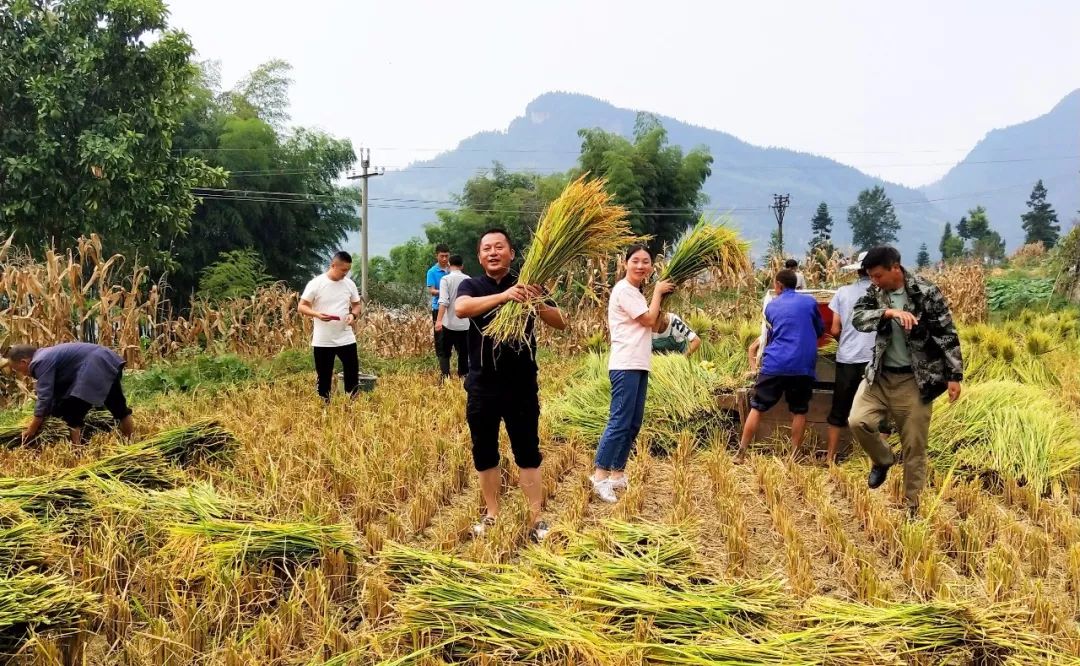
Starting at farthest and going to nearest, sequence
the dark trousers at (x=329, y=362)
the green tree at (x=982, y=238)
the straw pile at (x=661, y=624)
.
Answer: the green tree at (x=982, y=238)
the dark trousers at (x=329, y=362)
the straw pile at (x=661, y=624)

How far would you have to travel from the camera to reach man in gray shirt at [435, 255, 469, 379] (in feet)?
22.5

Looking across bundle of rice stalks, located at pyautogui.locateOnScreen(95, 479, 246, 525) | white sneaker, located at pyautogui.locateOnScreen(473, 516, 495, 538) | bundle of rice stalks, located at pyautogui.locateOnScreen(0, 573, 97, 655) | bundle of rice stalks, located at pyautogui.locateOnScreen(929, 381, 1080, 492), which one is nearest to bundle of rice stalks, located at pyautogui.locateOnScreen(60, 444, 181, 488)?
bundle of rice stalks, located at pyautogui.locateOnScreen(95, 479, 246, 525)

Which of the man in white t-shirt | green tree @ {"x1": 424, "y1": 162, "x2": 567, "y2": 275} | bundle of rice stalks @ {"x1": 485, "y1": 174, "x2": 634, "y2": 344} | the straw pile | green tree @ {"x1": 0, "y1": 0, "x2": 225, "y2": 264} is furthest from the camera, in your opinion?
green tree @ {"x1": 424, "y1": 162, "x2": 567, "y2": 275}

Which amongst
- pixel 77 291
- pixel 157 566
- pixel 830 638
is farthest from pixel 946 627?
pixel 77 291

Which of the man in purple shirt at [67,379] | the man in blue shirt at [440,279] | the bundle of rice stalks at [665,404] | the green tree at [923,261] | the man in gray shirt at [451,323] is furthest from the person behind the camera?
the green tree at [923,261]

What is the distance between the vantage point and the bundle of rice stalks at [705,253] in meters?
4.16

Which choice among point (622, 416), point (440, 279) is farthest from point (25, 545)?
point (440, 279)

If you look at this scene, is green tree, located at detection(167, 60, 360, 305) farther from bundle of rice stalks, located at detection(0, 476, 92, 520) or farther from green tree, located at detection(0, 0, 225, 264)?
bundle of rice stalks, located at detection(0, 476, 92, 520)

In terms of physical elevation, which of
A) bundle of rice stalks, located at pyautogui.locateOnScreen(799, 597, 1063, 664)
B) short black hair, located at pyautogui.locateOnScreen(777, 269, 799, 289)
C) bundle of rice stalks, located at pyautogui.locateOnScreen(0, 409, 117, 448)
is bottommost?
bundle of rice stalks, located at pyautogui.locateOnScreen(0, 409, 117, 448)

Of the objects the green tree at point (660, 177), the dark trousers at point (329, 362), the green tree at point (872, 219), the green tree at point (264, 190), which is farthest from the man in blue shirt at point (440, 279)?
the green tree at point (872, 219)

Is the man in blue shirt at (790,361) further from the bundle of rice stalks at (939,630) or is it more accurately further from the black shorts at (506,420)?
the bundle of rice stalks at (939,630)

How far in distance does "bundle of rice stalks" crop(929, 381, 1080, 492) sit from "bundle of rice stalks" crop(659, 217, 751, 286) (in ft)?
5.83

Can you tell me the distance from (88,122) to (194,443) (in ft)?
28.7

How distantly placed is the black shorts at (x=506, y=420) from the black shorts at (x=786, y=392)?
6.72 feet
